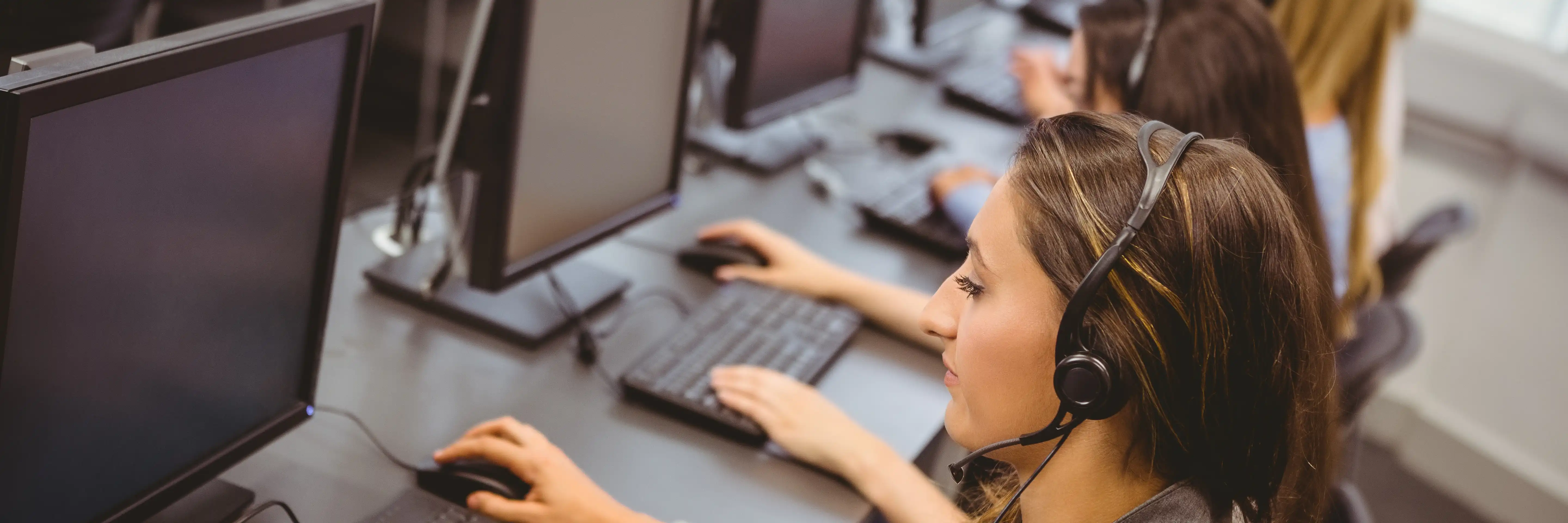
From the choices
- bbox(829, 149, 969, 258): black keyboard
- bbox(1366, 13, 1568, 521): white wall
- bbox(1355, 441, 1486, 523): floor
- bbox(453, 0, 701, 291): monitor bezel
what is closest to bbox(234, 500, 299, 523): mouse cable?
bbox(453, 0, 701, 291): monitor bezel

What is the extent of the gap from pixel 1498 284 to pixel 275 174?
107 inches

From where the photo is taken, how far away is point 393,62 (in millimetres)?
2350

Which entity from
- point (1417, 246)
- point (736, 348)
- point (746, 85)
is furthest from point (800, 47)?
point (1417, 246)

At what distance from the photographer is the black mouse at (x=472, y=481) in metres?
1.08

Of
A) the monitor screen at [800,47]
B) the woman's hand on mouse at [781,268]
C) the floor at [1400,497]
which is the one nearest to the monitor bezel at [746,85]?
the monitor screen at [800,47]

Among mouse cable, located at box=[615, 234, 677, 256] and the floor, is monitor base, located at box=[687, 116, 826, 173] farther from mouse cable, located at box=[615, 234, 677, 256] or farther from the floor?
the floor

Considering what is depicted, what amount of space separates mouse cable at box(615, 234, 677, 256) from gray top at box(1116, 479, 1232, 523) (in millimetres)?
876

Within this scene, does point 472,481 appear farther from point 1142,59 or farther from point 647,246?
point 1142,59

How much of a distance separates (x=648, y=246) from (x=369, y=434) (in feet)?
1.89

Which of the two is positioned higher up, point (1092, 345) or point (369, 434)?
point (1092, 345)

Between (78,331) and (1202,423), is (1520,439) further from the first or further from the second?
(78,331)

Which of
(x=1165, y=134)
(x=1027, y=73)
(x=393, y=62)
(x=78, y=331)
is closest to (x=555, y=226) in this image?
(x=78, y=331)

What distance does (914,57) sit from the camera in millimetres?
2609

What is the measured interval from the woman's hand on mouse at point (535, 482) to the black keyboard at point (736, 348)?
163 millimetres
